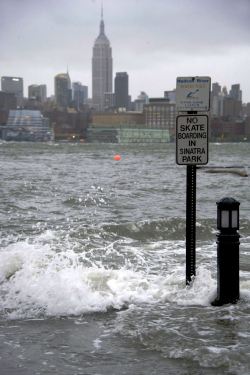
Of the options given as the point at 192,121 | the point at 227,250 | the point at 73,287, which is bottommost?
→ the point at 73,287

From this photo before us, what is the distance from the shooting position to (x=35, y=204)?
1894 centimetres

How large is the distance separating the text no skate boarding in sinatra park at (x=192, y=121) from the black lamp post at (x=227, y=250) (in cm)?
59

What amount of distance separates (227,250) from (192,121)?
1.42 meters

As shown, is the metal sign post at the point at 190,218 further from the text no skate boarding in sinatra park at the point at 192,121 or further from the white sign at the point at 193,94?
the white sign at the point at 193,94

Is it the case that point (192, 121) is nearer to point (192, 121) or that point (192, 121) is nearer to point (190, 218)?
point (192, 121)

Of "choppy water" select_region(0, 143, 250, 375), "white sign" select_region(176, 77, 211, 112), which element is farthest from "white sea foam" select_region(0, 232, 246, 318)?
"white sign" select_region(176, 77, 211, 112)

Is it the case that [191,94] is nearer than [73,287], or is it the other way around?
[191,94]

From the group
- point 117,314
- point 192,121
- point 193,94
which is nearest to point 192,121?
point 192,121

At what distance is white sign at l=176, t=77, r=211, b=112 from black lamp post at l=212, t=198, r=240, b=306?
3.47ft

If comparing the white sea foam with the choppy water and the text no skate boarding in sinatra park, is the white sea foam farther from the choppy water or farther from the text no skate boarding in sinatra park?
the text no skate boarding in sinatra park

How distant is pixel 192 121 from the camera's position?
6258 mm

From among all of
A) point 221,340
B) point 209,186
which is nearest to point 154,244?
point 221,340

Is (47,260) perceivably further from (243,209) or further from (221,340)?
(243,209)

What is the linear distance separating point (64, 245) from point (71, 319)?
16.7ft
